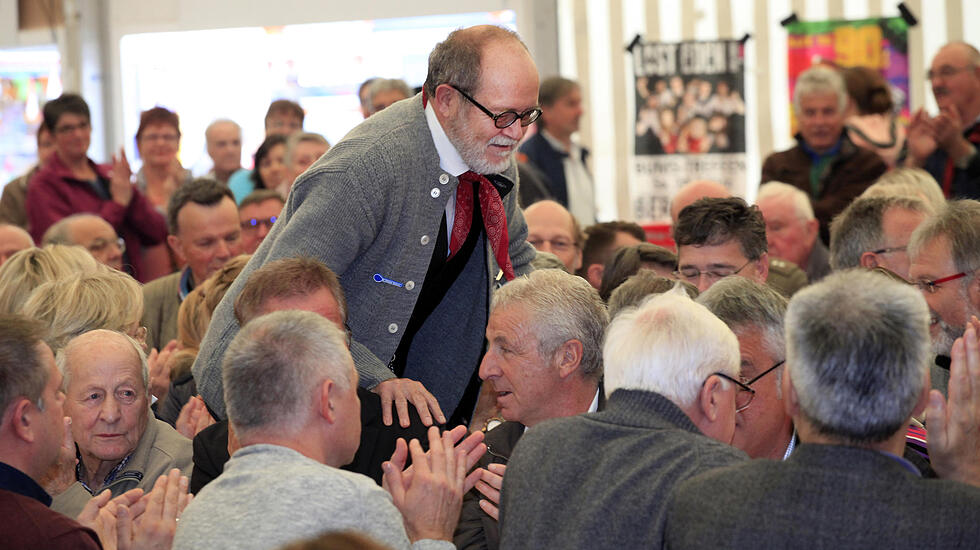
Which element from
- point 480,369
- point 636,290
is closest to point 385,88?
point 636,290

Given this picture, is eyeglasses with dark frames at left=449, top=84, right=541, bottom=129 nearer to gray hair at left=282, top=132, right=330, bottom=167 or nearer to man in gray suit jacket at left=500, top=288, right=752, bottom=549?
man in gray suit jacket at left=500, top=288, right=752, bottom=549

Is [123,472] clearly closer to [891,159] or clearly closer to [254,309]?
[254,309]

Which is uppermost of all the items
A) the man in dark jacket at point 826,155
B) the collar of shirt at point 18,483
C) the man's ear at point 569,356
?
the man in dark jacket at point 826,155

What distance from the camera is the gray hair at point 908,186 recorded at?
16.5ft

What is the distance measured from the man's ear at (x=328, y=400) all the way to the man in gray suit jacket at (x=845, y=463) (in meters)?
→ 0.71

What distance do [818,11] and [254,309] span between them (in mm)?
6124

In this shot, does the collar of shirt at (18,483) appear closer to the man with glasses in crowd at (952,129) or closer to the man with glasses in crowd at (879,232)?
the man with glasses in crowd at (879,232)

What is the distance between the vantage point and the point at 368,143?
11.3 ft

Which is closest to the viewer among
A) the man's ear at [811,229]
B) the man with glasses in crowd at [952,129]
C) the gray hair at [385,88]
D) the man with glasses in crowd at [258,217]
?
the man's ear at [811,229]

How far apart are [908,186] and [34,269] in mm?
3487

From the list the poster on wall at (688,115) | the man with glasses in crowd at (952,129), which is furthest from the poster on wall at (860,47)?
the man with glasses in crowd at (952,129)

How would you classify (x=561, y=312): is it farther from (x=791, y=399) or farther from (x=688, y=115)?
(x=688, y=115)

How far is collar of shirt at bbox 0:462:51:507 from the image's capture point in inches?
99.0

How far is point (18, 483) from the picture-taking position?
253cm
